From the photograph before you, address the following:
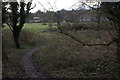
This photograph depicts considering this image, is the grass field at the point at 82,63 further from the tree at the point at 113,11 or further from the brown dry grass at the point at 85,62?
the tree at the point at 113,11

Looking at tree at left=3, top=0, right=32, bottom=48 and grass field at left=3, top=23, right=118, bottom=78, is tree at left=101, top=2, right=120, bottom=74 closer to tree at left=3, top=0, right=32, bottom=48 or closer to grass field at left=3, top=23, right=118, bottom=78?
grass field at left=3, top=23, right=118, bottom=78

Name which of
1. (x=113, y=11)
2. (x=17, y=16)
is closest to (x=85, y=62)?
(x=113, y=11)

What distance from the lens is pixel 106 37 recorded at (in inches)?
388

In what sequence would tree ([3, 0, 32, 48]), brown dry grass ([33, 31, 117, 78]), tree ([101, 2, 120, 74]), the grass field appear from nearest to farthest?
tree ([101, 2, 120, 74])
the grass field
brown dry grass ([33, 31, 117, 78])
tree ([3, 0, 32, 48])

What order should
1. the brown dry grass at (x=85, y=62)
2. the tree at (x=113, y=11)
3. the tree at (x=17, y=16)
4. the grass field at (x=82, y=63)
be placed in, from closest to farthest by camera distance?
the tree at (x=113, y=11) → the grass field at (x=82, y=63) → the brown dry grass at (x=85, y=62) → the tree at (x=17, y=16)

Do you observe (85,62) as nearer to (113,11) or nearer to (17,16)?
(113,11)

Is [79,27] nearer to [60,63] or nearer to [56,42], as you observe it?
[60,63]

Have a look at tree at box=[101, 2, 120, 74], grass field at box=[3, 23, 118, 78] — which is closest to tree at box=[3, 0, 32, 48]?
grass field at box=[3, 23, 118, 78]

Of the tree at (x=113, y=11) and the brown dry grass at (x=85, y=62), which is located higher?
the tree at (x=113, y=11)

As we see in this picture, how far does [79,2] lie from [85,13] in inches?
31.1

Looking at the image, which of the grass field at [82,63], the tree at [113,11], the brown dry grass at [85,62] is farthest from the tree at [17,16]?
the tree at [113,11]

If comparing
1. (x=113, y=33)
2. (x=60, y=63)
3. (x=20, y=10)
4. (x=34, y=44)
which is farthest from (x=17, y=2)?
(x=113, y=33)

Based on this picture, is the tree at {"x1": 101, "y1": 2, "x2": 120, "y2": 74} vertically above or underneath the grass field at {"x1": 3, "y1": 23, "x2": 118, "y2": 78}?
above

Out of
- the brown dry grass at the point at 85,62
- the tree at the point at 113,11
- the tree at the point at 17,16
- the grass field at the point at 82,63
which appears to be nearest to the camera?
the tree at the point at 113,11
